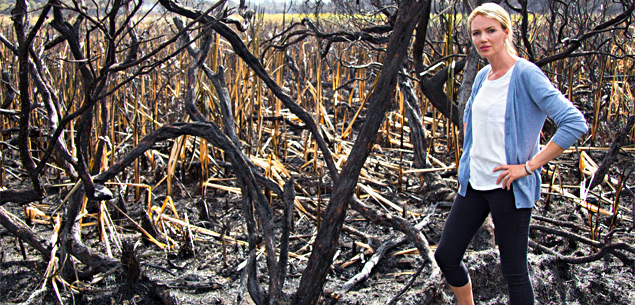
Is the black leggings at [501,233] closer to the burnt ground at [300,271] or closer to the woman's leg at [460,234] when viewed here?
the woman's leg at [460,234]

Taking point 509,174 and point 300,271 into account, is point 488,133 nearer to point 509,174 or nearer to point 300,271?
point 509,174

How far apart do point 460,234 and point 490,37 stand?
702 mm

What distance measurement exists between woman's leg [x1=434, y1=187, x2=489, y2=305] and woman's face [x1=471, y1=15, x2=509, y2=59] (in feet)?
1.62

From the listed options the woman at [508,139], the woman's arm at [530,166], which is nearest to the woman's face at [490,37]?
the woman at [508,139]

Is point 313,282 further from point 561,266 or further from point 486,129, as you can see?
point 561,266

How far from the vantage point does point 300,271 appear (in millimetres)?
2396

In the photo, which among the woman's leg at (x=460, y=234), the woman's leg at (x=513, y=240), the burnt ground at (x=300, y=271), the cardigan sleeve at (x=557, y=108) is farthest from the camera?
the burnt ground at (x=300, y=271)

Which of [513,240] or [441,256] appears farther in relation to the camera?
[441,256]

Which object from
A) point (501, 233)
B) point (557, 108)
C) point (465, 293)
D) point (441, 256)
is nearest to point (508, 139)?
point (557, 108)

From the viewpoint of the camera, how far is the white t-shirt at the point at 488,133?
1.68m

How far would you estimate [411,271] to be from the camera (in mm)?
2381

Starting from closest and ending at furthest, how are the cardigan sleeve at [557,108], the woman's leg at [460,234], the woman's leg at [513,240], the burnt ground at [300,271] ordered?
the cardigan sleeve at [557,108] < the woman's leg at [513,240] < the woman's leg at [460,234] < the burnt ground at [300,271]

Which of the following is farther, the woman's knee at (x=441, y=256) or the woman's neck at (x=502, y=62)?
the woman's knee at (x=441, y=256)

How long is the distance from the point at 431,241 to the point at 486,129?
115cm
